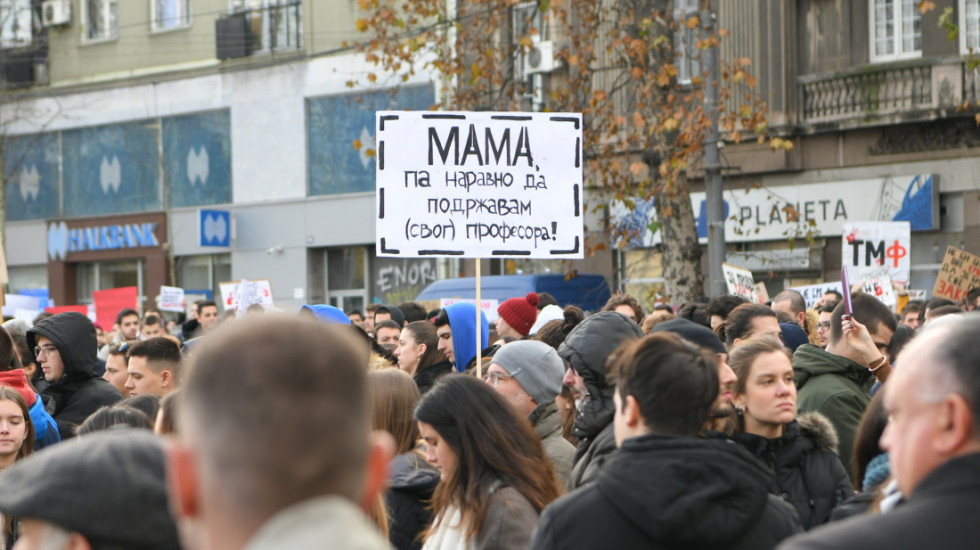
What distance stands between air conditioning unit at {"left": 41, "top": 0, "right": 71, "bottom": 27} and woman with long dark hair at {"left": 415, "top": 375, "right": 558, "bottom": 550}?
28942mm

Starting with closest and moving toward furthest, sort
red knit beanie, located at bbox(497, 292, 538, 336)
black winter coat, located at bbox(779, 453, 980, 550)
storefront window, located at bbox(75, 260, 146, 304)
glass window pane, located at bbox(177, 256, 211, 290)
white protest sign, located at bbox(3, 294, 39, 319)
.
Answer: black winter coat, located at bbox(779, 453, 980, 550)
red knit beanie, located at bbox(497, 292, 538, 336)
white protest sign, located at bbox(3, 294, 39, 319)
glass window pane, located at bbox(177, 256, 211, 290)
storefront window, located at bbox(75, 260, 146, 304)

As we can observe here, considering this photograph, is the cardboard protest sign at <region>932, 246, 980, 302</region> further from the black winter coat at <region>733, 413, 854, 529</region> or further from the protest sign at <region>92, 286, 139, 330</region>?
the protest sign at <region>92, 286, 139, 330</region>

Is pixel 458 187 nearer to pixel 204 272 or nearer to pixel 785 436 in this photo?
pixel 785 436

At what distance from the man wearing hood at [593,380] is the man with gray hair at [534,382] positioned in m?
0.13

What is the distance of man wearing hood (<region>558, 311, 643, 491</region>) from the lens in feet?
15.5

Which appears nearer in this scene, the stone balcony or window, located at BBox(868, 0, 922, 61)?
the stone balcony

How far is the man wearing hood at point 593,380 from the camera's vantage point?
186 inches

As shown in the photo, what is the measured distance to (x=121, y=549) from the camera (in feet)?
8.14

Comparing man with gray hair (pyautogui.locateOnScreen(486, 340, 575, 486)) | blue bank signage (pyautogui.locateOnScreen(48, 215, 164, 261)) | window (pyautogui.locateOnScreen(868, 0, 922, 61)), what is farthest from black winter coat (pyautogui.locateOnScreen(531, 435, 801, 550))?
blue bank signage (pyautogui.locateOnScreen(48, 215, 164, 261))

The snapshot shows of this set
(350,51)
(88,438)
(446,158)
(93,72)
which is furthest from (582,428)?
(93,72)

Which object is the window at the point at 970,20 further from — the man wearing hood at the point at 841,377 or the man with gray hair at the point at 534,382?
the man with gray hair at the point at 534,382

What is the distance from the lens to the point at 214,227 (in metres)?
27.6

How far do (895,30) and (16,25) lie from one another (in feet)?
71.2

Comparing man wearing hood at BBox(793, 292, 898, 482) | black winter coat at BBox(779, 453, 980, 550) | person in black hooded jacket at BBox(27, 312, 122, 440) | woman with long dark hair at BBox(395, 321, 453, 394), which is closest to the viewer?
black winter coat at BBox(779, 453, 980, 550)
